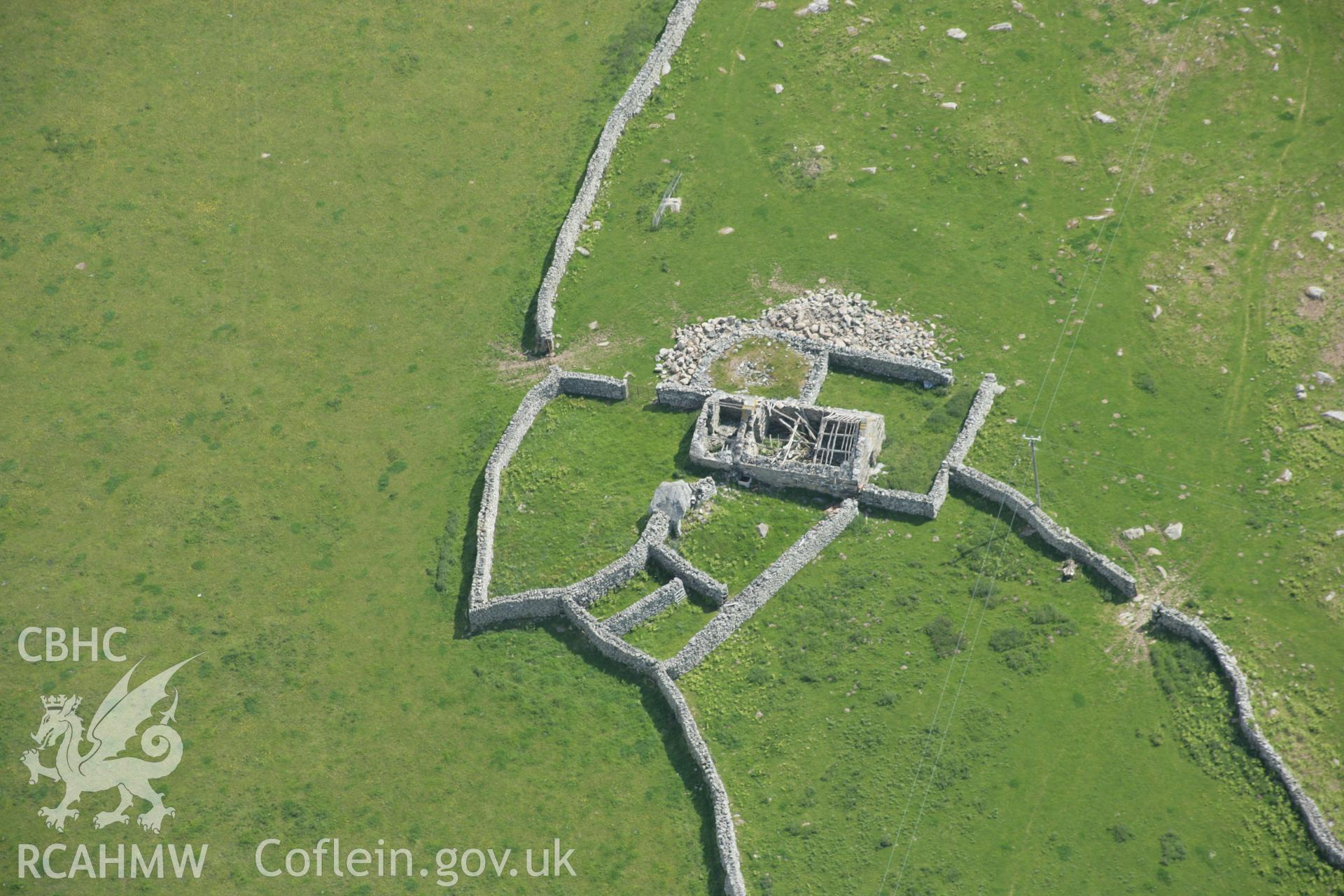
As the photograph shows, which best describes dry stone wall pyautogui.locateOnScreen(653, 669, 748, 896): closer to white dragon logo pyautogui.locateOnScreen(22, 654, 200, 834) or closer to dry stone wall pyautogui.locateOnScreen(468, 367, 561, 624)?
dry stone wall pyautogui.locateOnScreen(468, 367, 561, 624)

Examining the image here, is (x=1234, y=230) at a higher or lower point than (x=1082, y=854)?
higher

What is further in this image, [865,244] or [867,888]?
[865,244]

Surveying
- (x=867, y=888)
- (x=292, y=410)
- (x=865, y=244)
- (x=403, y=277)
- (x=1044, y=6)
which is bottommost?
(x=867, y=888)

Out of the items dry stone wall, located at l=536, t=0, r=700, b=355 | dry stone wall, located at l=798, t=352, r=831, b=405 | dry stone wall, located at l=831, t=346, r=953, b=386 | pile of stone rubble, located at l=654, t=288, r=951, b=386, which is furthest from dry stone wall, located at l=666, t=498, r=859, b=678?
dry stone wall, located at l=536, t=0, r=700, b=355

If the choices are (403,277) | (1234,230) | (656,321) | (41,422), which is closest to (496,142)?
(403,277)

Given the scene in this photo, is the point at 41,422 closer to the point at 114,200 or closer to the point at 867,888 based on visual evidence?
the point at 114,200

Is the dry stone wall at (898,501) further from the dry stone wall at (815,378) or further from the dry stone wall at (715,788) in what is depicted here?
the dry stone wall at (715,788)

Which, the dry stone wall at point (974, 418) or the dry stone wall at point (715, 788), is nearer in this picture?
the dry stone wall at point (715, 788)

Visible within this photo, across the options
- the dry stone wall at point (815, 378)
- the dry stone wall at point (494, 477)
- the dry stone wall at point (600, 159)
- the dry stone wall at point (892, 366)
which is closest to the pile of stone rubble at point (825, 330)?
the dry stone wall at point (892, 366)
